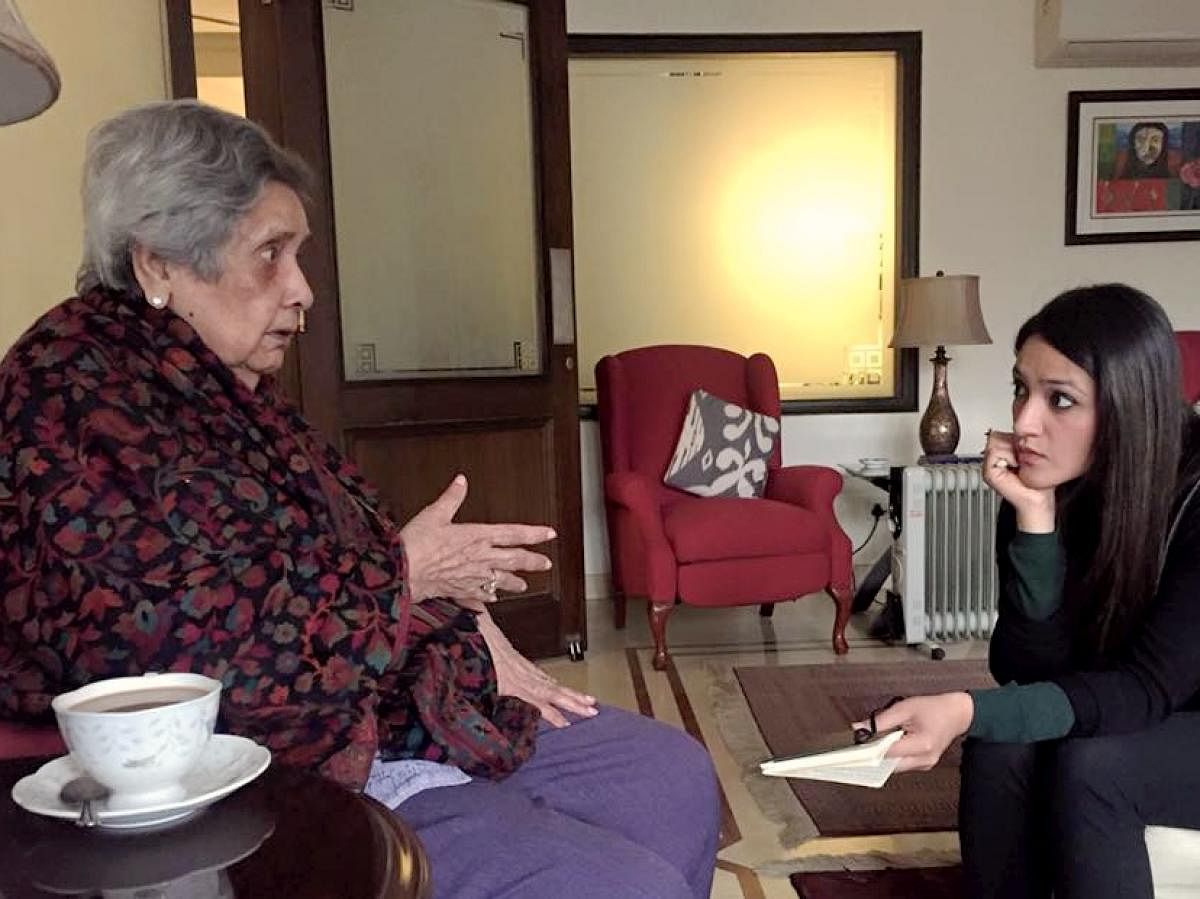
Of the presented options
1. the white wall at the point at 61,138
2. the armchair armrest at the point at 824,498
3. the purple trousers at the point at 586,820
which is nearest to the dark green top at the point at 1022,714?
the purple trousers at the point at 586,820

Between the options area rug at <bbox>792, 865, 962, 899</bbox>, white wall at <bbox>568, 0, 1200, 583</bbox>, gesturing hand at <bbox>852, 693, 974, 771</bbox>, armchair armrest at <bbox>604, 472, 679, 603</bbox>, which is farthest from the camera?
white wall at <bbox>568, 0, 1200, 583</bbox>

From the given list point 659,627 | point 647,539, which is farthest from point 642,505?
point 659,627

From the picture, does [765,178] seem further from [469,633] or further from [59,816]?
[59,816]

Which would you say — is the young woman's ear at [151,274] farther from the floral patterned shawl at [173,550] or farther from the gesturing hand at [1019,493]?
the gesturing hand at [1019,493]

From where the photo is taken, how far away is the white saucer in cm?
67

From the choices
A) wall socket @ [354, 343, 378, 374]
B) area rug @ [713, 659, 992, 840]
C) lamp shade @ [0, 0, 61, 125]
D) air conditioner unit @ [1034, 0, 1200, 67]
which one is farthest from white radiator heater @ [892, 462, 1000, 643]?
lamp shade @ [0, 0, 61, 125]

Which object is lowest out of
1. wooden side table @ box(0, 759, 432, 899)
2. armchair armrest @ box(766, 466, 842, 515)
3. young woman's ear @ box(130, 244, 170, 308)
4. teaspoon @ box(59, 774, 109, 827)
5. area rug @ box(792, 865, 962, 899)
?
area rug @ box(792, 865, 962, 899)

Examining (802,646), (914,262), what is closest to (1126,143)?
(914,262)

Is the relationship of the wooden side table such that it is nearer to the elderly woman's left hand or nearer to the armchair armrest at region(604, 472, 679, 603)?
the elderly woman's left hand

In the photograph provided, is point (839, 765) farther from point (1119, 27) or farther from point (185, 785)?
point (1119, 27)

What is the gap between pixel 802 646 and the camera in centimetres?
347

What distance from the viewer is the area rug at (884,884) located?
1.83 meters

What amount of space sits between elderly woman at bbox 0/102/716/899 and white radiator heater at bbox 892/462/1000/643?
2.29m

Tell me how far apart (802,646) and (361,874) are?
2991mm
